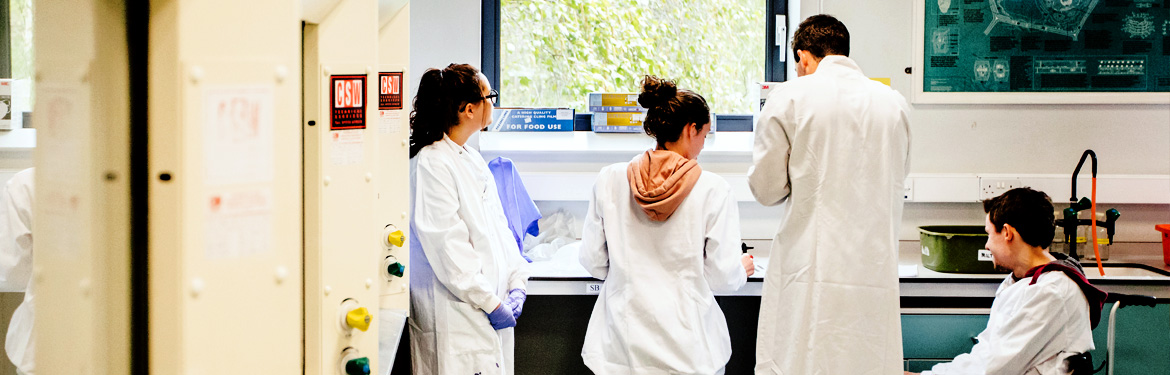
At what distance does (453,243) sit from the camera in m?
2.07

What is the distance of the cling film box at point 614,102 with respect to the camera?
3.31 meters

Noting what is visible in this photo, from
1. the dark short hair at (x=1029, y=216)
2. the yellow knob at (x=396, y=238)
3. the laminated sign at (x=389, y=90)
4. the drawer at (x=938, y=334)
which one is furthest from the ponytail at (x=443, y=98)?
the drawer at (x=938, y=334)

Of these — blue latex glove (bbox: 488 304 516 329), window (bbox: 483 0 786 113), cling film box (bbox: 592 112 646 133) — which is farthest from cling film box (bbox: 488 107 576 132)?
blue latex glove (bbox: 488 304 516 329)

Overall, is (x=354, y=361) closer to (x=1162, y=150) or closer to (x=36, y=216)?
(x=36, y=216)

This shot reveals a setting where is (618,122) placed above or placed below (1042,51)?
below

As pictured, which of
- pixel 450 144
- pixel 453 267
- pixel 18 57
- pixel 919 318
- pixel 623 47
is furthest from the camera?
pixel 623 47

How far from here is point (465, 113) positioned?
2213 mm

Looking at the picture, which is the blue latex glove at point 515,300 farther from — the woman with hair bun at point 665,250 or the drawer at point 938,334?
the drawer at point 938,334

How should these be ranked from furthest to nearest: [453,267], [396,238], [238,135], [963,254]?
[963,254] < [453,267] < [396,238] < [238,135]

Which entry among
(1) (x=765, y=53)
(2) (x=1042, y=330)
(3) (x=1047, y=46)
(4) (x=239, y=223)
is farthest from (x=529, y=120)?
(4) (x=239, y=223)

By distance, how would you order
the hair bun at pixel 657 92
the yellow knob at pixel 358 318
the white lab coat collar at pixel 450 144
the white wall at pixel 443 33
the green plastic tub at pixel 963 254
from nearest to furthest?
1. the yellow knob at pixel 358 318
2. the white lab coat collar at pixel 450 144
3. the hair bun at pixel 657 92
4. the green plastic tub at pixel 963 254
5. the white wall at pixel 443 33

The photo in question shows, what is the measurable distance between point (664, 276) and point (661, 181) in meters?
0.26

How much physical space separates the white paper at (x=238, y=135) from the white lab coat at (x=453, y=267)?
118cm

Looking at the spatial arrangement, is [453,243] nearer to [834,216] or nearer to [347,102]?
[347,102]
